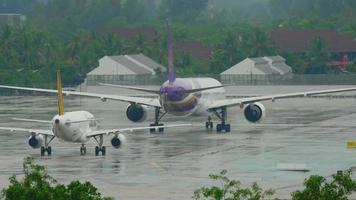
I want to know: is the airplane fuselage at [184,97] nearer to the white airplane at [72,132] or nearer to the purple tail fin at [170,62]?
the purple tail fin at [170,62]

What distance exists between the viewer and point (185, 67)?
177625 millimetres

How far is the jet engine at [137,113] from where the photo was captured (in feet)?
324

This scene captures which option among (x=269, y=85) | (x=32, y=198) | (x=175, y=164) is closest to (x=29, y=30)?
(x=269, y=85)

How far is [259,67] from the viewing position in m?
163

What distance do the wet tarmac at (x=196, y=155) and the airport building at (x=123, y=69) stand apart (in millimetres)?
37809

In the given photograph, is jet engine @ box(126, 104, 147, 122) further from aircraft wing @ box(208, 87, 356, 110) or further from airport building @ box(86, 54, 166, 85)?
airport building @ box(86, 54, 166, 85)


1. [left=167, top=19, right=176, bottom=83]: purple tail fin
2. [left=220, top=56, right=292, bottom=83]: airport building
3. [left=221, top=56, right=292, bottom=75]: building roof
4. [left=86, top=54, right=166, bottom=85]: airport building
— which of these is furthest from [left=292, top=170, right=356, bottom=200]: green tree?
[left=221, top=56, right=292, bottom=75]: building roof

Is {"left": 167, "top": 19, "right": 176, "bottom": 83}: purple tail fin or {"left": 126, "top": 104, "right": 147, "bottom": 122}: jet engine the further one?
{"left": 126, "top": 104, "right": 147, "bottom": 122}: jet engine

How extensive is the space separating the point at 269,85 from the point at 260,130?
4650 cm

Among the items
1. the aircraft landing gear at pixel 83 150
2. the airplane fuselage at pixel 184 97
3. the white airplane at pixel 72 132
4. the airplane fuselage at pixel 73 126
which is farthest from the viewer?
the airplane fuselage at pixel 184 97

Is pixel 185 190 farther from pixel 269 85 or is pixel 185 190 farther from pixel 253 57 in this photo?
pixel 253 57

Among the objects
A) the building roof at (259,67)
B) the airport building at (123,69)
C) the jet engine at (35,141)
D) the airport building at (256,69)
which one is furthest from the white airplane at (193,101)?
the building roof at (259,67)

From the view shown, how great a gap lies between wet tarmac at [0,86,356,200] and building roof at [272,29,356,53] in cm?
6907

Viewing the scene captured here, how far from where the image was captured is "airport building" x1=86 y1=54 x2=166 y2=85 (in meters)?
155
